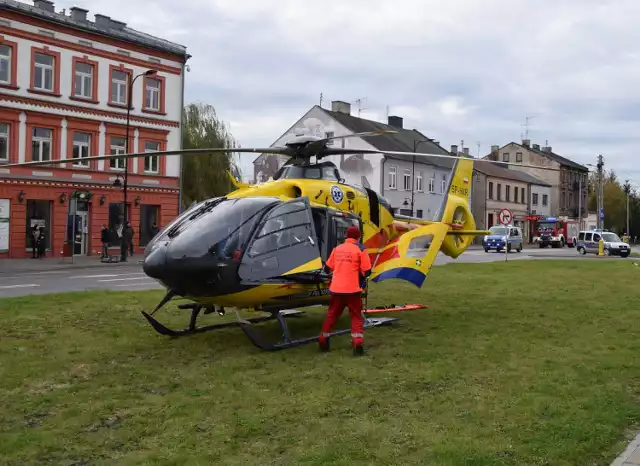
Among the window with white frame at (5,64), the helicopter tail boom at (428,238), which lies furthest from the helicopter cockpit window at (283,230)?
the window with white frame at (5,64)

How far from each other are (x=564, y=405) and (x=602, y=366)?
2118 millimetres

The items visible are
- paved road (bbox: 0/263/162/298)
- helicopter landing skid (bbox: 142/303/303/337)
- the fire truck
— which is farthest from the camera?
the fire truck

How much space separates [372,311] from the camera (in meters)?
12.2

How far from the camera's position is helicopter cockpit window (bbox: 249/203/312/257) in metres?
8.88

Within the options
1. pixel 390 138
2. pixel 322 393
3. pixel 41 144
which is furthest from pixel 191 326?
pixel 390 138

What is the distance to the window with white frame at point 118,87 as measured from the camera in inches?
1308

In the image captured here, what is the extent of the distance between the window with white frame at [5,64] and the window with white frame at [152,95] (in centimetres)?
738

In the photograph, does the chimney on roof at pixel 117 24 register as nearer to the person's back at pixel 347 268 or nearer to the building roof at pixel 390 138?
the building roof at pixel 390 138

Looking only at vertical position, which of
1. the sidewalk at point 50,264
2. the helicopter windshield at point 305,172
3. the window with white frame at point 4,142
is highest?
the window with white frame at point 4,142

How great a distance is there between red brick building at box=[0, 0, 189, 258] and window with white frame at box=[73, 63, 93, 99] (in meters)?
0.05

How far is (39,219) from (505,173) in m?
53.4

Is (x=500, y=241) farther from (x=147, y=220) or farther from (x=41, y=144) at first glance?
(x=41, y=144)

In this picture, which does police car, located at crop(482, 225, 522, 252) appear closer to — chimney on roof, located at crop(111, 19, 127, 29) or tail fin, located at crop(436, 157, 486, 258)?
chimney on roof, located at crop(111, 19, 127, 29)

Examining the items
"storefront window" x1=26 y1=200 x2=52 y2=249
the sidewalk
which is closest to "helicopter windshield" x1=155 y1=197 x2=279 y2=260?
the sidewalk
